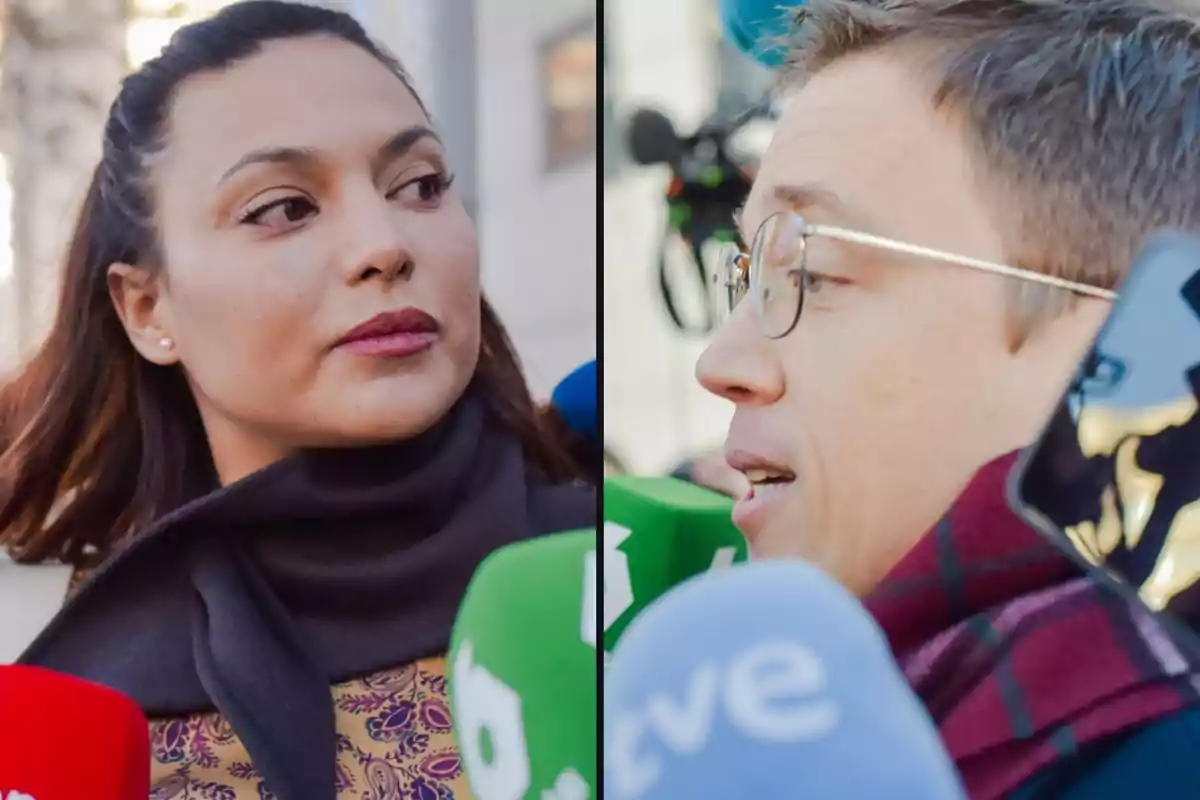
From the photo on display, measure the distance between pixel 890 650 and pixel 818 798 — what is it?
0.15 meters

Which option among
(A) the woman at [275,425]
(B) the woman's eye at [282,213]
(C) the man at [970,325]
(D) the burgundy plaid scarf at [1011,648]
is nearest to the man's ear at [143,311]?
(A) the woman at [275,425]

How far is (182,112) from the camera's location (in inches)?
46.3

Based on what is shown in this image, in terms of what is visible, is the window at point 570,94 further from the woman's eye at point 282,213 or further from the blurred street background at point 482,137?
the woman's eye at point 282,213

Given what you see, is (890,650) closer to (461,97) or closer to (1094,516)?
(1094,516)

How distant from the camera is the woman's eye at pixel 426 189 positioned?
1177mm

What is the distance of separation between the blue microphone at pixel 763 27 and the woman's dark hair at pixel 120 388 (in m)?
0.36

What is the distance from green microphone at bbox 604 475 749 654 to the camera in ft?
3.75

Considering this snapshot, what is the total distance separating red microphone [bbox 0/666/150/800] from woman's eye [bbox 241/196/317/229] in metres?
0.51

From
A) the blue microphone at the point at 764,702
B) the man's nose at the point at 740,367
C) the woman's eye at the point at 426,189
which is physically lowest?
the blue microphone at the point at 764,702

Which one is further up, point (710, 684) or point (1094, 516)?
point (1094, 516)

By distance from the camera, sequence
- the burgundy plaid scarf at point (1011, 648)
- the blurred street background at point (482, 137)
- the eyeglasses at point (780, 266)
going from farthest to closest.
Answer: the blurred street background at point (482, 137)
the eyeglasses at point (780, 266)
the burgundy plaid scarf at point (1011, 648)

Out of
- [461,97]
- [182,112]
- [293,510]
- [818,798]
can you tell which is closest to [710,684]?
[818,798]

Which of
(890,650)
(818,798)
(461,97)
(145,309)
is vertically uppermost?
(461,97)

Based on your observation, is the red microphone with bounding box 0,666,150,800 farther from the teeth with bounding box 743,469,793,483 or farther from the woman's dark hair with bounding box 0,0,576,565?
the teeth with bounding box 743,469,793,483
